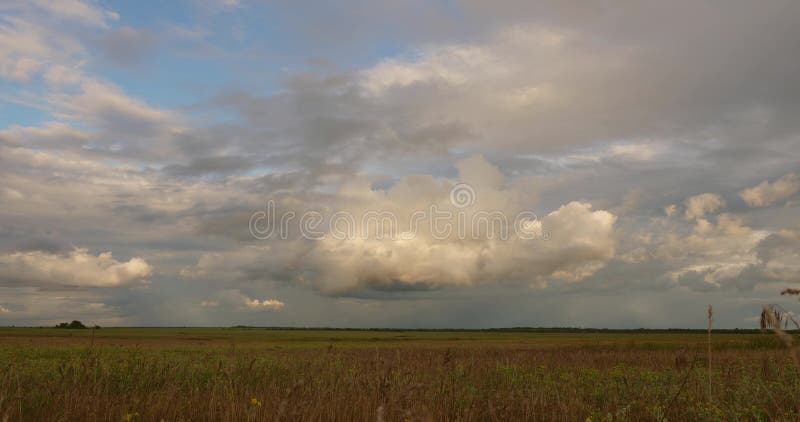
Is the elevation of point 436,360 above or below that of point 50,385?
below

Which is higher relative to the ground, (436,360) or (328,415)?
(328,415)

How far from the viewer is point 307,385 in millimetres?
9023

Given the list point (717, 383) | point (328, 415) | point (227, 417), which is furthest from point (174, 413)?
point (717, 383)

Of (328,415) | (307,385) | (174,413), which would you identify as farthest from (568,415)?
(174,413)

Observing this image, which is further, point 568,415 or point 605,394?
point 605,394

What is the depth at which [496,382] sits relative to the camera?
12180mm

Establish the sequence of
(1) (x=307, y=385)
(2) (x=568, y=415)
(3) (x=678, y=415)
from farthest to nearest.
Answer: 1. (1) (x=307, y=385)
2. (3) (x=678, y=415)
3. (2) (x=568, y=415)

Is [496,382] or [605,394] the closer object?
[605,394]

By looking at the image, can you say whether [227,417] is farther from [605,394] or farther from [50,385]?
[605,394]

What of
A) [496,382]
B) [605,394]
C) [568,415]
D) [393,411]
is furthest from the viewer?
[496,382]

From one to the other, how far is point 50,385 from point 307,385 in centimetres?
379

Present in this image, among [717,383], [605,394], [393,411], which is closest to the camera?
[393,411]

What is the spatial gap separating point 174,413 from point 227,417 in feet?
3.80

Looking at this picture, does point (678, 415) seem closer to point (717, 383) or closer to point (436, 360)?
point (717, 383)
